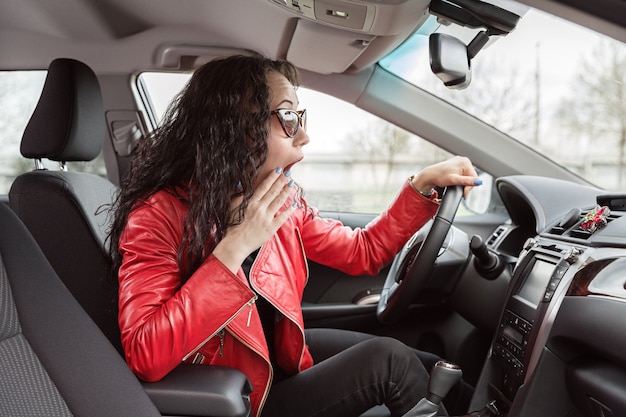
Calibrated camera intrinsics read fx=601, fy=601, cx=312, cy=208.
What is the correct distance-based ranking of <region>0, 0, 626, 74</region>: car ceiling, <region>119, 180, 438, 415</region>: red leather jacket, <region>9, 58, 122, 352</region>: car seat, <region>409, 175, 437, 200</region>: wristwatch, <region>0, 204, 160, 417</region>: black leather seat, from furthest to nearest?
<region>0, 0, 626, 74</region>: car ceiling < <region>409, 175, 437, 200</region>: wristwatch < <region>9, 58, 122, 352</region>: car seat < <region>119, 180, 438, 415</region>: red leather jacket < <region>0, 204, 160, 417</region>: black leather seat

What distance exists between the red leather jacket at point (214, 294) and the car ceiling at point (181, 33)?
0.63 meters

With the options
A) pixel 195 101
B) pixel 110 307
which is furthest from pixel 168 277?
pixel 195 101

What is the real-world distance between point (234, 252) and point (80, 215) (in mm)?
455

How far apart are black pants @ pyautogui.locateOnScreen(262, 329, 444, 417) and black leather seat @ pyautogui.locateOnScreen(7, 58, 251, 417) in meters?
0.27

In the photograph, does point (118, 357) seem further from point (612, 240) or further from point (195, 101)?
point (612, 240)

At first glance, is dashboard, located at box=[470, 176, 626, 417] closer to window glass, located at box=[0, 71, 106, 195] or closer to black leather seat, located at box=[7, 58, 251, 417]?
black leather seat, located at box=[7, 58, 251, 417]

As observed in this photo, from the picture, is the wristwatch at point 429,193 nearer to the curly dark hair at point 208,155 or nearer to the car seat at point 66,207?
the curly dark hair at point 208,155

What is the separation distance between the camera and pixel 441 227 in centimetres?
153

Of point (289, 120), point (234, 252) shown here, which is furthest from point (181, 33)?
point (234, 252)

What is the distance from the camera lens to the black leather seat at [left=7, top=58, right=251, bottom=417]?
122cm

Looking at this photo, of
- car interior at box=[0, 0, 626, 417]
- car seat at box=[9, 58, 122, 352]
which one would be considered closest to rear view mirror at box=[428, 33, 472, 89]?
car interior at box=[0, 0, 626, 417]

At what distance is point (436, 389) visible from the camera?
1.35 metres

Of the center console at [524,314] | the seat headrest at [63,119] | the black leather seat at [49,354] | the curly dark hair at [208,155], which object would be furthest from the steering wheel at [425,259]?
the seat headrest at [63,119]

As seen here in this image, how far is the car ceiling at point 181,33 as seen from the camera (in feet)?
6.75
